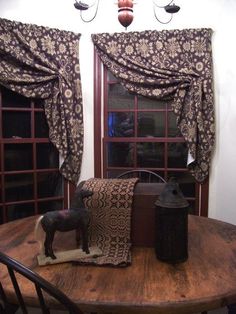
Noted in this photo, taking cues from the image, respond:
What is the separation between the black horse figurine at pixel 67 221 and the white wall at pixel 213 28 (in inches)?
74.3

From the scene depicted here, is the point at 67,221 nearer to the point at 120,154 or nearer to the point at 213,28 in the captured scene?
the point at 120,154

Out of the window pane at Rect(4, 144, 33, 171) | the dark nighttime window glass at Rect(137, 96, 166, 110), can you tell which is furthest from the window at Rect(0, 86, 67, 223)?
the dark nighttime window glass at Rect(137, 96, 166, 110)

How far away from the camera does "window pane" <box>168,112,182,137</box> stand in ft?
9.82

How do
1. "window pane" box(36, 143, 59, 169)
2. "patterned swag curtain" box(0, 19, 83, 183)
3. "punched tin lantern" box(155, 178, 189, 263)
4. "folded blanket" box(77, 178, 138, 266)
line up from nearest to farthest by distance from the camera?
"punched tin lantern" box(155, 178, 189, 263)
"folded blanket" box(77, 178, 138, 266)
"patterned swag curtain" box(0, 19, 83, 183)
"window pane" box(36, 143, 59, 169)

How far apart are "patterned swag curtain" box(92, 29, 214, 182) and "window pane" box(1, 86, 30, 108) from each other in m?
0.84

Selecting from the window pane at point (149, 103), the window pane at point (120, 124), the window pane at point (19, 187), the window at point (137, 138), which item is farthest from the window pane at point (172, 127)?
the window pane at point (19, 187)

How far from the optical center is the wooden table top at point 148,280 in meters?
1.00

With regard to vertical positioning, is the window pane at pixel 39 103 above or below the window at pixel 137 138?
above

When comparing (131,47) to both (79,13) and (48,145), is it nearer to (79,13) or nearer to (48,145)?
(79,13)

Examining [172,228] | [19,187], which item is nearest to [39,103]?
[19,187]

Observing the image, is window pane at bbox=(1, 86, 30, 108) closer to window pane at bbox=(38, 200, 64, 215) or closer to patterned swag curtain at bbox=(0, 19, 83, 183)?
patterned swag curtain at bbox=(0, 19, 83, 183)

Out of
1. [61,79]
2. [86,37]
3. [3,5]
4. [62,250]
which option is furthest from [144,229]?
[3,5]

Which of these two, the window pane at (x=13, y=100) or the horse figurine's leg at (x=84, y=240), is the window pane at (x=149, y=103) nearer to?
the window pane at (x=13, y=100)

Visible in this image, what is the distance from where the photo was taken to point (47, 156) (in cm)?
309
